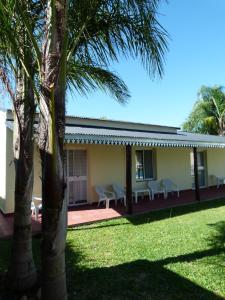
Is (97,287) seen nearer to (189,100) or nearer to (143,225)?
(143,225)

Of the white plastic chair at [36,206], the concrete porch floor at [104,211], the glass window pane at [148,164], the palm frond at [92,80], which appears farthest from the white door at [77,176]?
the palm frond at [92,80]

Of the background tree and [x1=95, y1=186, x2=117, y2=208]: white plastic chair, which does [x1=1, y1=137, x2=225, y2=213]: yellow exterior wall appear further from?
the background tree

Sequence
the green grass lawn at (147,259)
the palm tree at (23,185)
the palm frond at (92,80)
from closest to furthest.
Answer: the palm tree at (23,185) → the green grass lawn at (147,259) → the palm frond at (92,80)

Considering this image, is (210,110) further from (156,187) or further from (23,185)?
(23,185)

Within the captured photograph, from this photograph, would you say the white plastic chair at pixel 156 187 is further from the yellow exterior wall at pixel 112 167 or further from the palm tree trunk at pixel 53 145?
the palm tree trunk at pixel 53 145

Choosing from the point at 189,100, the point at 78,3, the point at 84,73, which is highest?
the point at 189,100

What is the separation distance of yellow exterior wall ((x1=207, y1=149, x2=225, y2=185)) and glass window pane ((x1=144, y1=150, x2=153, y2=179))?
690cm

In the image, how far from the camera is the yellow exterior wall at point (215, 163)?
24.0 meters

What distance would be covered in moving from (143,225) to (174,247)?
9.70 feet

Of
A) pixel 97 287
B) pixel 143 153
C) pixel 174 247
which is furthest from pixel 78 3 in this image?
pixel 143 153

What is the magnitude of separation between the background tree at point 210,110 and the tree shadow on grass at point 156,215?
74.7ft

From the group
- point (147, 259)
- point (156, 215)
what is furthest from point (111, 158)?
point (147, 259)

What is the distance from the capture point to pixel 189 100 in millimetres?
42750

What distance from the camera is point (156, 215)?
523 inches
